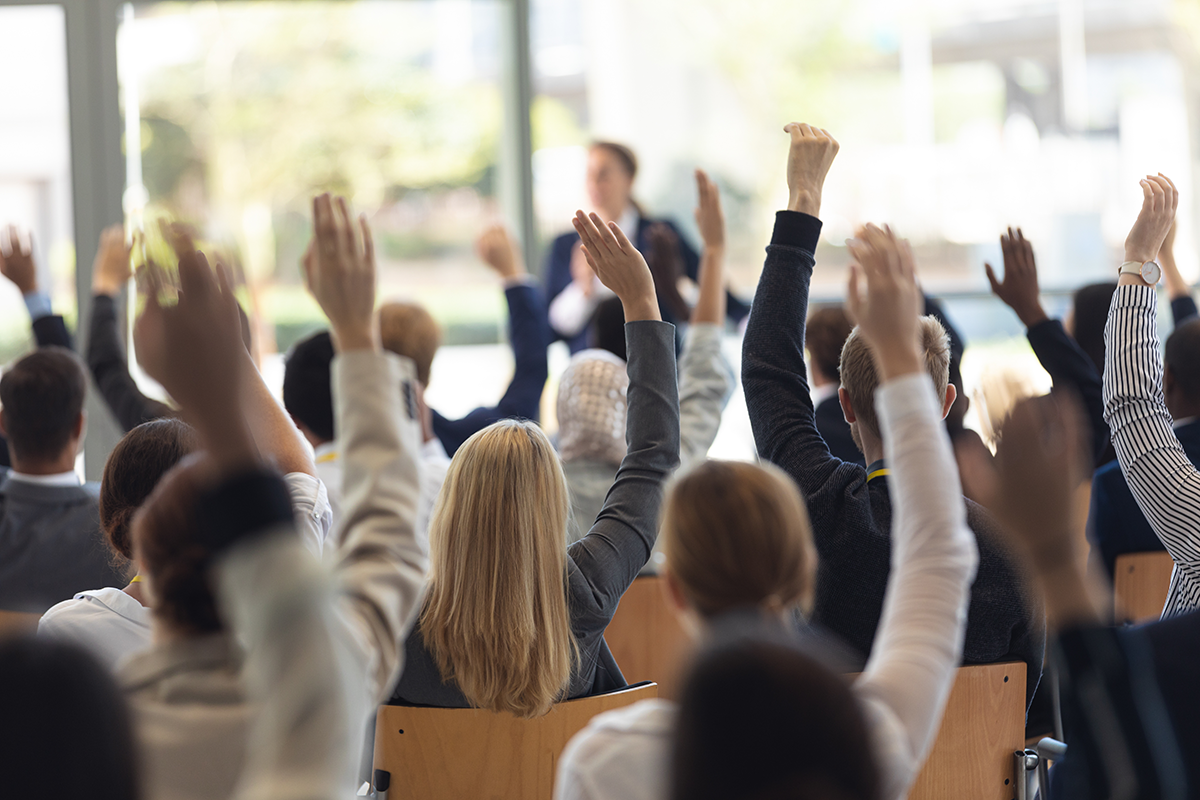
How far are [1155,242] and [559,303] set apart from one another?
2644 mm

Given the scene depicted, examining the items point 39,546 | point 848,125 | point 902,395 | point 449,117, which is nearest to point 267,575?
point 902,395

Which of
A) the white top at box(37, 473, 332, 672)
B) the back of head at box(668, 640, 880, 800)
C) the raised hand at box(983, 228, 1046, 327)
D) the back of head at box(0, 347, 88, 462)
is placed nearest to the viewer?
the back of head at box(668, 640, 880, 800)

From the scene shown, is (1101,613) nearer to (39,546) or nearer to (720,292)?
(720,292)

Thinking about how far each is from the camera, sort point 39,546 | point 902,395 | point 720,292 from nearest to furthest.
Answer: point 902,395
point 39,546
point 720,292

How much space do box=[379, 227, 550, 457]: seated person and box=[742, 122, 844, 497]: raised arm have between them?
118cm

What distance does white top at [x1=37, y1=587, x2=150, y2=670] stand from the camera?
4.85 ft

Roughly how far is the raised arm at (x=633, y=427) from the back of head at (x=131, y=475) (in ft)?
2.08

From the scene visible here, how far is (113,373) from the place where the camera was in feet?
9.43

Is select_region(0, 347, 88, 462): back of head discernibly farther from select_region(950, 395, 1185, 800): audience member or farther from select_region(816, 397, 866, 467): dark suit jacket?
select_region(950, 395, 1185, 800): audience member

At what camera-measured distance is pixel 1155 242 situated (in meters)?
2.02

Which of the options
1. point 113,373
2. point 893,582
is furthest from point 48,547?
point 893,582

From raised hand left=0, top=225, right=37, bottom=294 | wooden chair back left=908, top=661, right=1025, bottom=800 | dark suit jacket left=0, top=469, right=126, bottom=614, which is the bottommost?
wooden chair back left=908, top=661, right=1025, bottom=800

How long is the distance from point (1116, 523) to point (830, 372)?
74cm

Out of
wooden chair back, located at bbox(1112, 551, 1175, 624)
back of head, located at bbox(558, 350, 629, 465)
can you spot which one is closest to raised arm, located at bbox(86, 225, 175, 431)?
back of head, located at bbox(558, 350, 629, 465)
